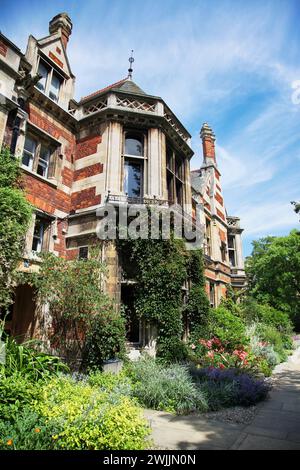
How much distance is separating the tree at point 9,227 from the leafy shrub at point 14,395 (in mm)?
3237

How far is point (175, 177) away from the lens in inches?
504

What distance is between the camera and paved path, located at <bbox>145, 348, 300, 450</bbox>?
370 centimetres

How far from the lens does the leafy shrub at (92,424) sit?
3436mm

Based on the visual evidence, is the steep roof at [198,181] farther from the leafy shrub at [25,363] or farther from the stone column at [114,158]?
the leafy shrub at [25,363]

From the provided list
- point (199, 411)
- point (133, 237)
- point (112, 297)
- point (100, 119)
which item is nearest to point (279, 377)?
point (199, 411)

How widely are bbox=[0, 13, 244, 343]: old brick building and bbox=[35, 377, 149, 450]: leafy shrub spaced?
5.24 meters

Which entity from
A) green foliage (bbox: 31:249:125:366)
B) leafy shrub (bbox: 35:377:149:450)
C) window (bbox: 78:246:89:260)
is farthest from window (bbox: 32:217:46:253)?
leafy shrub (bbox: 35:377:149:450)

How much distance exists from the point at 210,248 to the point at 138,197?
988 cm

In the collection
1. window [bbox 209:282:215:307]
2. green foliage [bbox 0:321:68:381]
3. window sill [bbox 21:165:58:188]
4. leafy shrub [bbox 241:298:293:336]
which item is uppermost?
window sill [bbox 21:165:58:188]

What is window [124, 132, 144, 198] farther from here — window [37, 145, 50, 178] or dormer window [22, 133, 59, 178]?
window [37, 145, 50, 178]

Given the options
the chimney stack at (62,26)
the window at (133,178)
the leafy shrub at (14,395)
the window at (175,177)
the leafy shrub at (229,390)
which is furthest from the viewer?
the chimney stack at (62,26)

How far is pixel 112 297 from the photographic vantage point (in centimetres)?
910

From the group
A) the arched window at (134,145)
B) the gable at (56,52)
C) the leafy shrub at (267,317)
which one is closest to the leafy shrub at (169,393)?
the arched window at (134,145)
